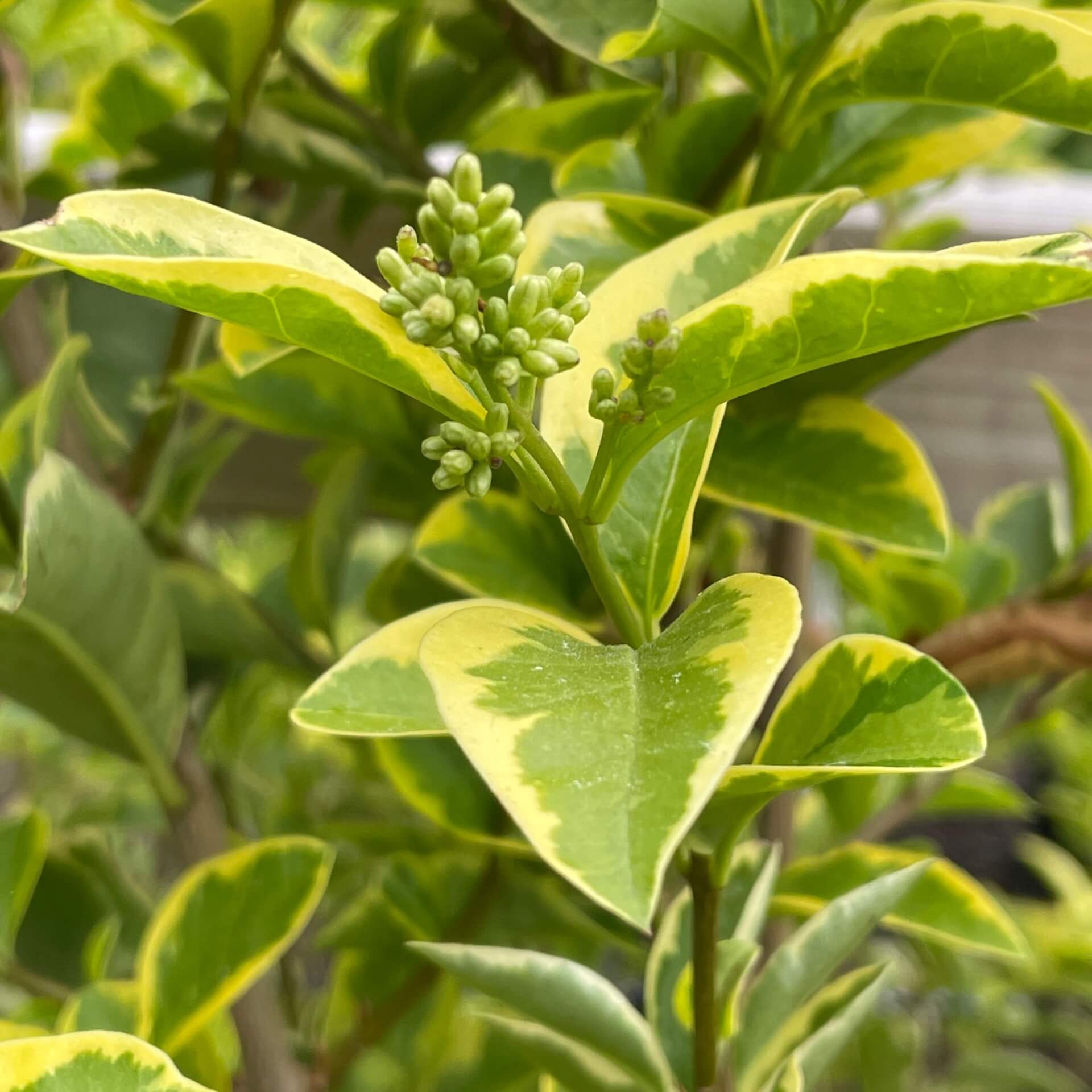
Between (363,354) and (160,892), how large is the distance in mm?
483

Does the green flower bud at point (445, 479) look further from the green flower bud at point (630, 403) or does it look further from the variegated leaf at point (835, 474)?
the variegated leaf at point (835, 474)

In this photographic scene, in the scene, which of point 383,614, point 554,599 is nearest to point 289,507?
point 383,614

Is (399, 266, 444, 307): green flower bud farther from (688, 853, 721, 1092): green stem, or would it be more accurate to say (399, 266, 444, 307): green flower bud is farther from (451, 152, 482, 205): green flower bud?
(688, 853, 721, 1092): green stem

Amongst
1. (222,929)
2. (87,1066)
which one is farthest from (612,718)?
(222,929)

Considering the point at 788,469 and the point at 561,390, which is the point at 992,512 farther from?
the point at 561,390

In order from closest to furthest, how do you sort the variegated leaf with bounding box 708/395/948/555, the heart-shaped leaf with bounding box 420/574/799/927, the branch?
the heart-shaped leaf with bounding box 420/574/799/927 → the variegated leaf with bounding box 708/395/948/555 → the branch

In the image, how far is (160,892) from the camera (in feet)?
1.89

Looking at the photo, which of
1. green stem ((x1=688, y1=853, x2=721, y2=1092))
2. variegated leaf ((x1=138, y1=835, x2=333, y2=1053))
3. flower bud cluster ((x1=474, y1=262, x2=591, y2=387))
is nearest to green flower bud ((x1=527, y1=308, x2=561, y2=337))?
flower bud cluster ((x1=474, y1=262, x2=591, y2=387))

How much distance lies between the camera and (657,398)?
0.19 meters

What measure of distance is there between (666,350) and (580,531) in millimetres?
44

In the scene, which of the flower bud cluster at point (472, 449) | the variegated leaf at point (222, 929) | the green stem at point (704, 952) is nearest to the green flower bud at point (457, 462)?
the flower bud cluster at point (472, 449)

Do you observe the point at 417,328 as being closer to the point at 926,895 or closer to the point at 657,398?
the point at 657,398

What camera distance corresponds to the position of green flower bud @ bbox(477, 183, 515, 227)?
0.58 feet

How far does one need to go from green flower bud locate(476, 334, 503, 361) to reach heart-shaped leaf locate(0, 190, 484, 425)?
16mm
